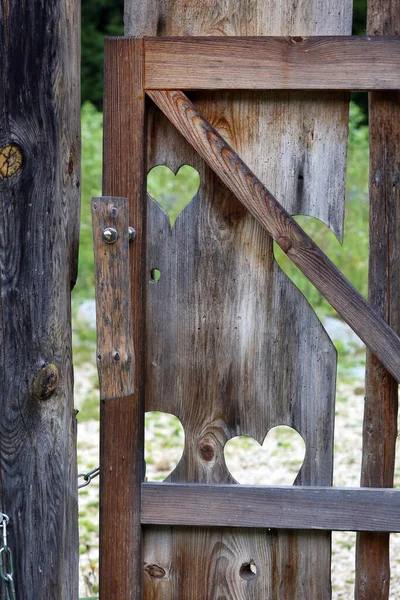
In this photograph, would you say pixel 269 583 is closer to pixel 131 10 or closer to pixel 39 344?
pixel 39 344

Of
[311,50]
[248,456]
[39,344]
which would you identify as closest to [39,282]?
[39,344]

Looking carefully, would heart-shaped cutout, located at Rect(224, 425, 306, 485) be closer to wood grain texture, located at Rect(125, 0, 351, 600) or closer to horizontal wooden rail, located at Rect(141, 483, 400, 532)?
wood grain texture, located at Rect(125, 0, 351, 600)

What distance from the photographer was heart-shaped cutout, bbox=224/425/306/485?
5059 mm

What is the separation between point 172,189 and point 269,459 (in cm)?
526

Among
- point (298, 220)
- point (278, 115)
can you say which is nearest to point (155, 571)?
point (278, 115)

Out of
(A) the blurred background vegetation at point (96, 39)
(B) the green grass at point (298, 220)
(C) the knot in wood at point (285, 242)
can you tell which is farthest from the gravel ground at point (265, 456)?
(A) the blurred background vegetation at point (96, 39)

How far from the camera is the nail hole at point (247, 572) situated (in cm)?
272

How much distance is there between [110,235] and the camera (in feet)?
7.47

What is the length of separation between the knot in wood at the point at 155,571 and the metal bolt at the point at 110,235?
3.75 ft

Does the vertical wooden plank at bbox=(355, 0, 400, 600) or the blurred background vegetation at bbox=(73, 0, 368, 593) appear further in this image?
the blurred background vegetation at bbox=(73, 0, 368, 593)

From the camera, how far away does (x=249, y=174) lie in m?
2.47

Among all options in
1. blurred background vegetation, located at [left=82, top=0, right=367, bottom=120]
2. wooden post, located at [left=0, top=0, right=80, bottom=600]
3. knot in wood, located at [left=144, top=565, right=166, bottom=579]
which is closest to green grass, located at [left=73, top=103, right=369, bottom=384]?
blurred background vegetation, located at [left=82, top=0, right=367, bottom=120]

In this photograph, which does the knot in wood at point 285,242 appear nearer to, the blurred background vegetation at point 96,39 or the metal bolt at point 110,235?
the metal bolt at point 110,235

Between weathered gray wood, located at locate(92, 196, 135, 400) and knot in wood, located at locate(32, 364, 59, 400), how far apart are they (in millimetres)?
175
